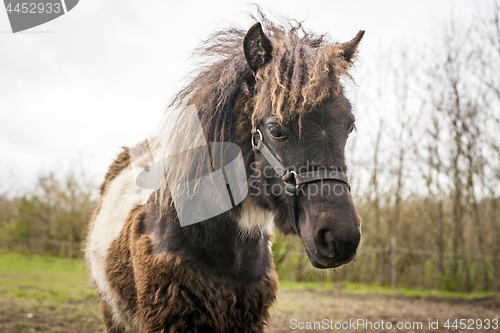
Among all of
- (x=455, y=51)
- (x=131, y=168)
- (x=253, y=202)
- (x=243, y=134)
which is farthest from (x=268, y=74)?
(x=455, y=51)

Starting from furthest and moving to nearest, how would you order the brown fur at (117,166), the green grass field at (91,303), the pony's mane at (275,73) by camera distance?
the green grass field at (91,303), the brown fur at (117,166), the pony's mane at (275,73)

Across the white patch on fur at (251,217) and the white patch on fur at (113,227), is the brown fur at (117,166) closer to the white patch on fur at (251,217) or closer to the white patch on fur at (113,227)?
the white patch on fur at (113,227)

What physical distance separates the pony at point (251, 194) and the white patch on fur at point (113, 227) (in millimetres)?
60

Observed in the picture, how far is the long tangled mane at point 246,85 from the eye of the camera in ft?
5.98

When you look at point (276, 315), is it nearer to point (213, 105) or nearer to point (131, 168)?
point (131, 168)

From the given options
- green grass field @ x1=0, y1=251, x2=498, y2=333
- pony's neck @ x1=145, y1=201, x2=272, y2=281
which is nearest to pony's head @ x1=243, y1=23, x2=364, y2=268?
pony's neck @ x1=145, y1=201, x2=272, y2=281

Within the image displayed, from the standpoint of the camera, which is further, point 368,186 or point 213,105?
point 368,186

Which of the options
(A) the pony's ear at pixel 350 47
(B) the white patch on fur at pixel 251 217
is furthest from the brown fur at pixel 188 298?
(A) the pony's ear at pixel 350 47

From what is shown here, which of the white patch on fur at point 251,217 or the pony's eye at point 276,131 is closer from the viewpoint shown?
the pony's eye at point 276,131

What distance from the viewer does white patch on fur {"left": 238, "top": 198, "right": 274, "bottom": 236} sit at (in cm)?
208

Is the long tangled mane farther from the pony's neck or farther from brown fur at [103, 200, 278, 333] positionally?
brown fur at [103, 200, 278, 333]

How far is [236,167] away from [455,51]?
43.2 feet

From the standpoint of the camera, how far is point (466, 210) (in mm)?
11578

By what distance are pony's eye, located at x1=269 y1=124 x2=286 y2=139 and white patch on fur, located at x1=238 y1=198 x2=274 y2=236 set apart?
0.47 m
